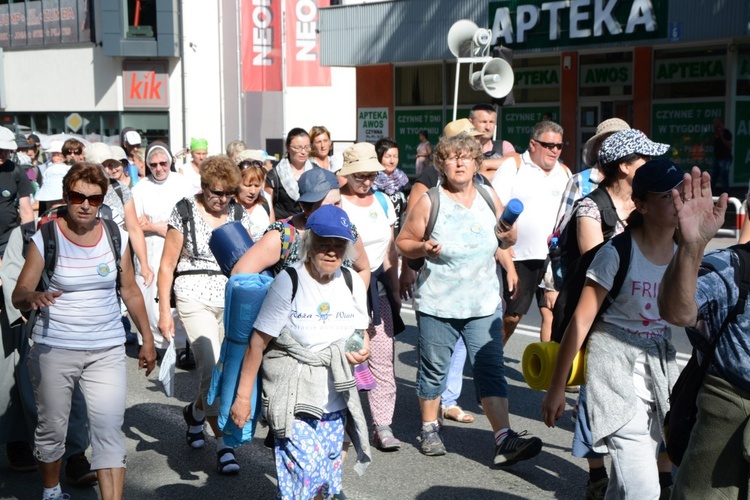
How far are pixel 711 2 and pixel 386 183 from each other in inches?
484

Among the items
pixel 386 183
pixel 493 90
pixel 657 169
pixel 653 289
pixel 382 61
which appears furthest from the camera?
pixel 382 61

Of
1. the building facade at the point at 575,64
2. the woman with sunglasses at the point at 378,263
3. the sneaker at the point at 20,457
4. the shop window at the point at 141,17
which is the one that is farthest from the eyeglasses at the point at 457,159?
the shop window at the point at 141,17

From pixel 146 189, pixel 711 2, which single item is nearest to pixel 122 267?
pixel 146 189

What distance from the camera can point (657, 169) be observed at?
12.3 ft

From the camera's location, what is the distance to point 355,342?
14.6 feet

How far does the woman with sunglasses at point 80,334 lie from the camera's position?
4754mm

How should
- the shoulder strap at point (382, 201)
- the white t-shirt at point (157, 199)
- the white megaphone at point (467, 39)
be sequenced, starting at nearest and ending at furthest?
the shoulder strap at point (382, 201) < the white t-shirt at point (157, 199) < the white megaphone at point (467, 39)

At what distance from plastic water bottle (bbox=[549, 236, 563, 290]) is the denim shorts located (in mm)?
406

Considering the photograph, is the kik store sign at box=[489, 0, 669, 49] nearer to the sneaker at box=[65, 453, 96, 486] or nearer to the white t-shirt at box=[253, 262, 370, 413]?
the sneaker at box=[65, 453, 96, 486]

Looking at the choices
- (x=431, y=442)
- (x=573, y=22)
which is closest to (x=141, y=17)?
(x=573, y=22)

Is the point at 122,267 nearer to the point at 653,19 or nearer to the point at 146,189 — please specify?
the point at 146,189

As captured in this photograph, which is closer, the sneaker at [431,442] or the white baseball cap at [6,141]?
the sneaker at [431,442]

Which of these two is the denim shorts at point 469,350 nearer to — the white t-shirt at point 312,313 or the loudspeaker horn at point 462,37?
the white t-shirt at point 312,313

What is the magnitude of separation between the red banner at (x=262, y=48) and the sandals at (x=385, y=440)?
24.1 meters
